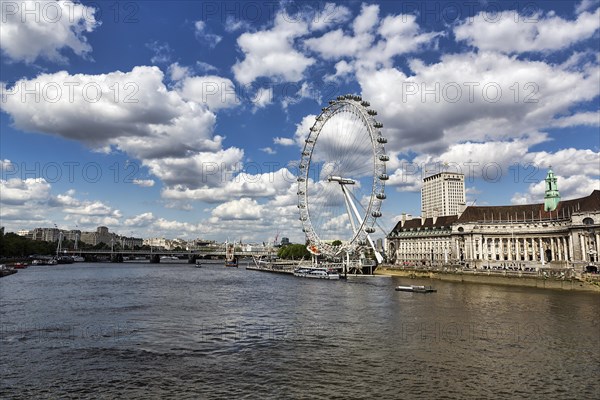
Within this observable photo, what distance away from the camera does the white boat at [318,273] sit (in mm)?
92062

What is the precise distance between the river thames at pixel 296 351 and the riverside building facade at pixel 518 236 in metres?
49.6

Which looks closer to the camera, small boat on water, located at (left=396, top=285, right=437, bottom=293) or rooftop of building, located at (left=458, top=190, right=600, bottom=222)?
small boat on water, located at (left=396, top=285, right=437, bottom=293)

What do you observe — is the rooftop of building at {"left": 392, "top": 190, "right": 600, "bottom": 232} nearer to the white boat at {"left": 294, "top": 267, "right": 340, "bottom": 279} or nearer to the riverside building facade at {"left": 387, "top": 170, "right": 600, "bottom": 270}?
the riverside building facade at {"left": 387, "top": 170, "right": 600, "bottom": 270}

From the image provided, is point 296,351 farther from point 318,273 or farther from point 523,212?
point 523,212

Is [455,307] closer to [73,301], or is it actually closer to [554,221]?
[73,301]

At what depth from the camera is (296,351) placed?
25.0m

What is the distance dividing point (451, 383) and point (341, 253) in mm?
86415

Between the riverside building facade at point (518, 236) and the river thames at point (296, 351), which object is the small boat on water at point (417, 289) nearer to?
the river thames at point (296, 351)

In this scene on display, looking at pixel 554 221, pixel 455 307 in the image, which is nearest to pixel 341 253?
pixel 554 221

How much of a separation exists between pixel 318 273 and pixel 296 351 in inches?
2827

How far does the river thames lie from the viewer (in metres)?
18.9

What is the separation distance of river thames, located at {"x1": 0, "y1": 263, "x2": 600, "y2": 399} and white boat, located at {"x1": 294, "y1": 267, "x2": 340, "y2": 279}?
4776 cm

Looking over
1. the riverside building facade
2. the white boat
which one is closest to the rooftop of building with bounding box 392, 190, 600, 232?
the riverside building facade

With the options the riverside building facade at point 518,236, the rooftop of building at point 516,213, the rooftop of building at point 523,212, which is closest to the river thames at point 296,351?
the riverside building facade at point 518,236
